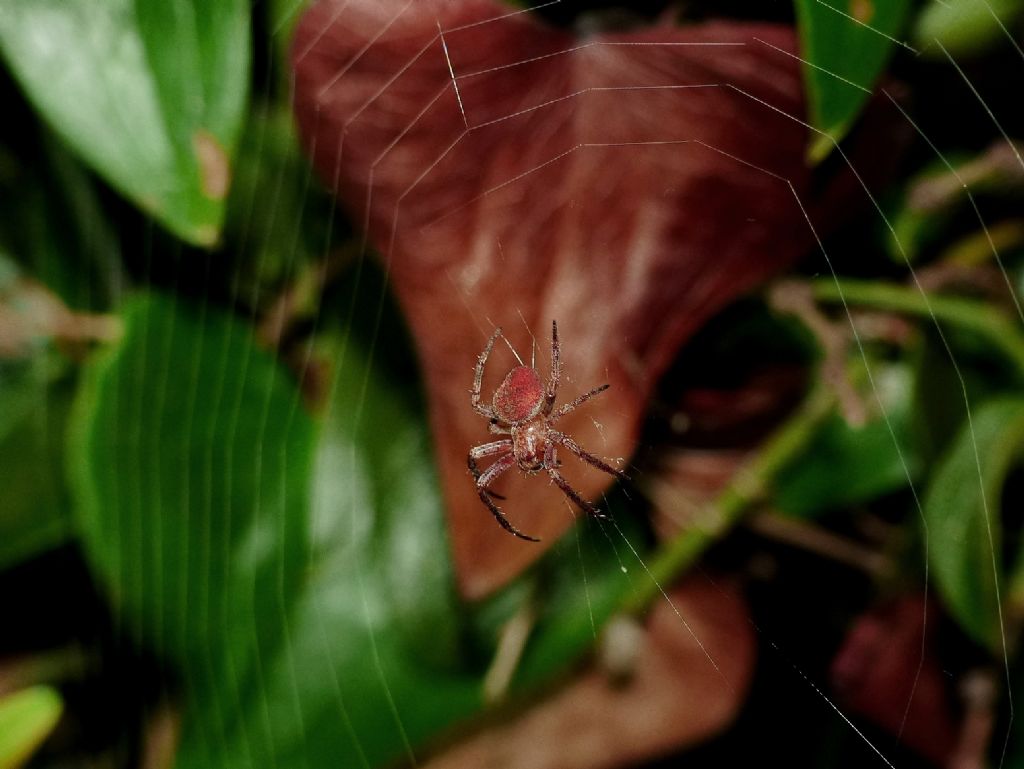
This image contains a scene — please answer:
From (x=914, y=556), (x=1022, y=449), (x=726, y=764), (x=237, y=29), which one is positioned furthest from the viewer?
(x=726, y=764)

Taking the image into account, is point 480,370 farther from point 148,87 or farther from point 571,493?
point 148,87

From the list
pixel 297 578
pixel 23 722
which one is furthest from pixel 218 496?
pixel 23 722

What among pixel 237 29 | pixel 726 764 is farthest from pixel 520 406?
pixel 237 29

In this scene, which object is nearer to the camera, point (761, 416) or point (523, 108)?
point (523, 108)

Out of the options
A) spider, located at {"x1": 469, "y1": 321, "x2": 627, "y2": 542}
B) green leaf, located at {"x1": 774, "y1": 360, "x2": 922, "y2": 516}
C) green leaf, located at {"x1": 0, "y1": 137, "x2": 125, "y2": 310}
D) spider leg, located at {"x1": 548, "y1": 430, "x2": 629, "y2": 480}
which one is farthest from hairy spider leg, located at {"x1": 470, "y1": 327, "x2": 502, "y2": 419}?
green leaf, located at {"x1": 0, "y1": 137, "x2": 125, "y2": 310}

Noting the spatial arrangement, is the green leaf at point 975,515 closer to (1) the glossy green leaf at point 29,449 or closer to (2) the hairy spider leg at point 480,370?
(2) the hairy spider leg at point 480,370

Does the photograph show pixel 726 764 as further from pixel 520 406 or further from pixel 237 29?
pixel 237 29

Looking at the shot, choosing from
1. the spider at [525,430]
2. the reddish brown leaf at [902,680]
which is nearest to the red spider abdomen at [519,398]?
the spider at [525,430]

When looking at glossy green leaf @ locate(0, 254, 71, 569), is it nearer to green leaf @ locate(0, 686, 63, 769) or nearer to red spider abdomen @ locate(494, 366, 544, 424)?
green leaf @ locate(0, 686, 63, 769)
